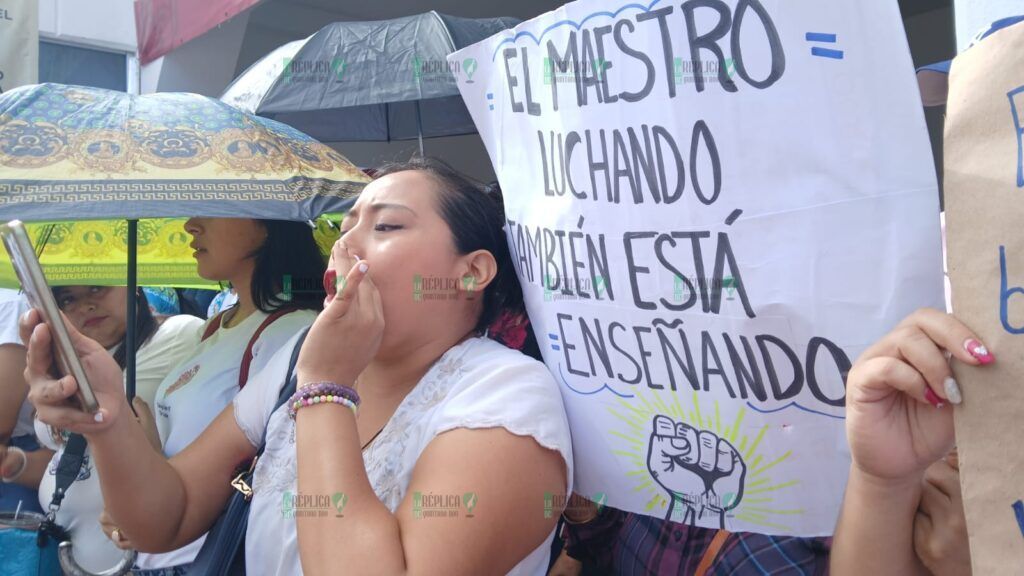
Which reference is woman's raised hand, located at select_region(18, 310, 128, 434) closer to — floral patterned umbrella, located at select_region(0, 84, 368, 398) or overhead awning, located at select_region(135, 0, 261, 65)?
floral patterned umbrella, located at select_region(0, 84, 368, 398)

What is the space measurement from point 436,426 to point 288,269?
1.24 meters

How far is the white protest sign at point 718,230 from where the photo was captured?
3.62ft

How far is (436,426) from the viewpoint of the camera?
139 centimetres

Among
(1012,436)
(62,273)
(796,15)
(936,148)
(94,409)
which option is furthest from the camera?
(936,148)

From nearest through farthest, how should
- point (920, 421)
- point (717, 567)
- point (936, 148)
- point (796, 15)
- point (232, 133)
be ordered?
point (920, 421) → point (796, 15) → point (717, 567) → point (232, 133) → point (936, 148)

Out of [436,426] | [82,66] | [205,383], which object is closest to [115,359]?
[205,383]

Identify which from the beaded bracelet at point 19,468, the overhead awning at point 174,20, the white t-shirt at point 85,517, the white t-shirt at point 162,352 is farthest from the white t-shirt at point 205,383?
the overhead awning at point 174,20

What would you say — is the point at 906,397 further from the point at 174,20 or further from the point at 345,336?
the point at 174,20

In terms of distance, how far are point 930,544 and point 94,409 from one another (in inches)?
58.5

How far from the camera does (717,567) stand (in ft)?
4.67

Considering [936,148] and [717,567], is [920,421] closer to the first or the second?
[717,567]

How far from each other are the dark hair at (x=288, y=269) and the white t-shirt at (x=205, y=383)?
0.22ft

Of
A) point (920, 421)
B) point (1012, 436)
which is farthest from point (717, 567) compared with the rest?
point (1012, 436)

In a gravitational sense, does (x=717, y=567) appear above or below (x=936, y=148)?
below
